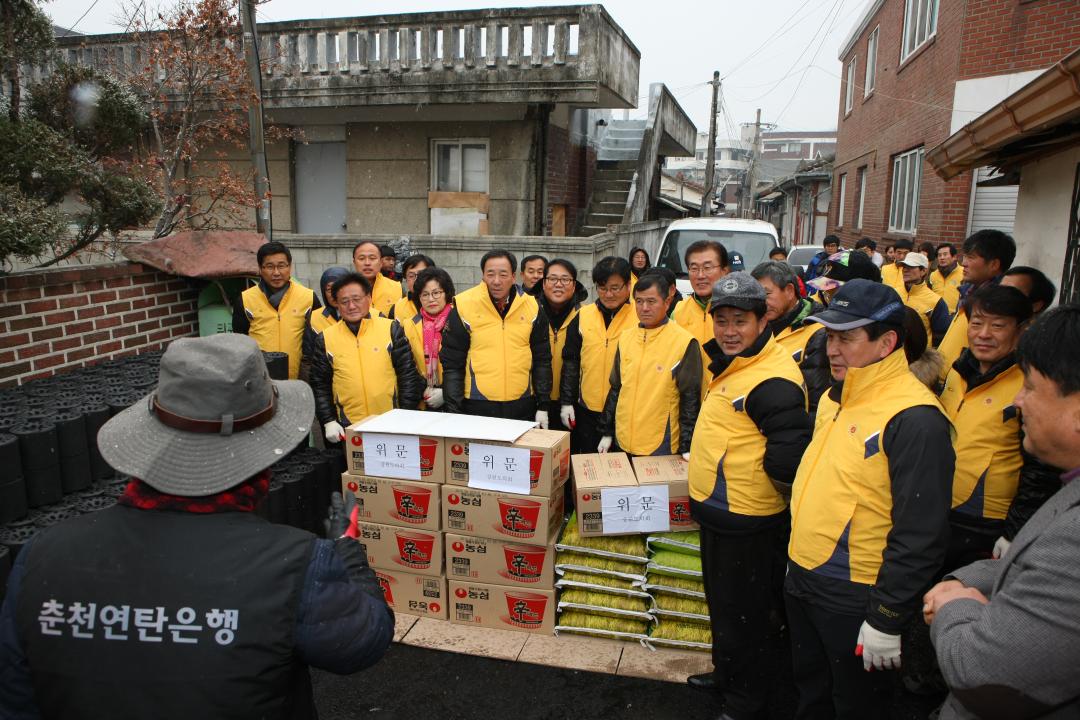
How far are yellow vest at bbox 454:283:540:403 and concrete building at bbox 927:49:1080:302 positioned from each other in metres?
2.99

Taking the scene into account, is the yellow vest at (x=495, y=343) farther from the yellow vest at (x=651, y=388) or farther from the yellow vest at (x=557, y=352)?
the yellow vest at (x=651, y=388)

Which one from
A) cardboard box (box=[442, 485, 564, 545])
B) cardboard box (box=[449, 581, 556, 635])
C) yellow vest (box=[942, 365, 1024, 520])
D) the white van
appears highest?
the white van

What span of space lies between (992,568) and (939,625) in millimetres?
260

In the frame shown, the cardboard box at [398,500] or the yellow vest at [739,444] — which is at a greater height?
the yellow vest at [739,444]

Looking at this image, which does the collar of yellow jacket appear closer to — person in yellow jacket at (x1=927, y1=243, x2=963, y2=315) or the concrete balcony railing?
person in yellow jacket at (x1=927, y1=243, x2=963, y2=315)

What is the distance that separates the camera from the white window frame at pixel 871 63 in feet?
52.2

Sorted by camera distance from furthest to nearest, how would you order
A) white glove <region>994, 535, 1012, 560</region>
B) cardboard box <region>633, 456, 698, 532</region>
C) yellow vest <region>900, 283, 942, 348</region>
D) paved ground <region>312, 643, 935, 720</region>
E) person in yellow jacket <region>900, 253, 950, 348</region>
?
yellow vest <region>900, 283, 942, 348</region>
person in yellow jacket <region>900, 253, 950, 348</region>
cardboard box <region>633, 456, 698, 532</region>
paved ground <region>312, 643, 935, 720</region>
white glove <region>994, 535, 1012, 560</region>

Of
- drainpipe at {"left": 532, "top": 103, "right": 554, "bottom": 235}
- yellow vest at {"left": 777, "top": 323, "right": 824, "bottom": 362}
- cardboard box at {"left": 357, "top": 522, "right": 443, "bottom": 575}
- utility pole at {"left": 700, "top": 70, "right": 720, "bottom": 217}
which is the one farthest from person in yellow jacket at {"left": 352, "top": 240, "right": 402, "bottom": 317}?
utility pole at {"left": 700, "top": 70, "right": 720, "bottom": 217}

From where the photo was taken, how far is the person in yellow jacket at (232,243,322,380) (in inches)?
199

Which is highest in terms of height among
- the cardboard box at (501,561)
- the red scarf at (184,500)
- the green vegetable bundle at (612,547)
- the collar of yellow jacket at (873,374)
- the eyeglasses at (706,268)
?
the eyeglasses at (706,268)

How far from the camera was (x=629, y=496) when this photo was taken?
345cm

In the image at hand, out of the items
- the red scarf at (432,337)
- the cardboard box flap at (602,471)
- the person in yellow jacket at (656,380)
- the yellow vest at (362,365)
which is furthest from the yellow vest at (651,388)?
the red scarf at (432,337)

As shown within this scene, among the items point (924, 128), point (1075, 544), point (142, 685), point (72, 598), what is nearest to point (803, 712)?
point (1075, 544)

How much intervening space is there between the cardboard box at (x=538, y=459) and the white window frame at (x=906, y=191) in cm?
1100
